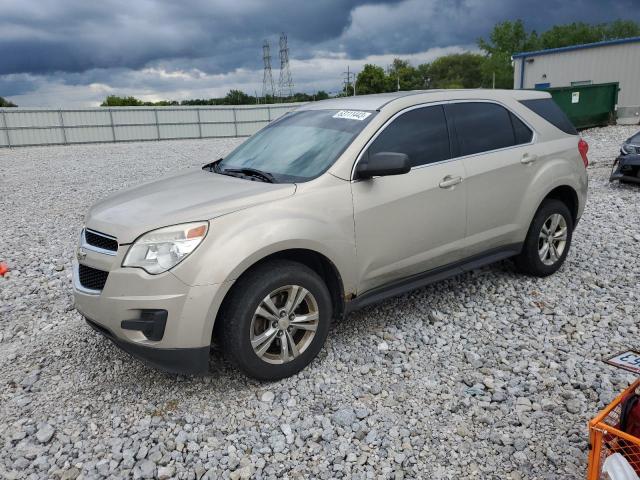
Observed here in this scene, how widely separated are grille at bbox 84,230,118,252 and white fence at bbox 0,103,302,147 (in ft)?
86.4

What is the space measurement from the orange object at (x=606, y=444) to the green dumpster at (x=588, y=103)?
62.6 ft

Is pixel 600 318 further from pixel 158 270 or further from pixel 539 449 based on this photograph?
pixel 158 270

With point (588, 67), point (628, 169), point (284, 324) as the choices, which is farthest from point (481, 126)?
point (588, 67)

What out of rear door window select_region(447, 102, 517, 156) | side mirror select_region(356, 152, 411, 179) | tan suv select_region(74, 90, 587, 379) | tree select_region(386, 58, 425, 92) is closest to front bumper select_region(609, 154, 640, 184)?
tan suv select_region(74, 90, 587, 379)

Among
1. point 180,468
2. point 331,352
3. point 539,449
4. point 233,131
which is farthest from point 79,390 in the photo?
point 233,131

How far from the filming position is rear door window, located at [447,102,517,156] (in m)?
4.31

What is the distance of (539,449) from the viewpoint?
2.79 meters

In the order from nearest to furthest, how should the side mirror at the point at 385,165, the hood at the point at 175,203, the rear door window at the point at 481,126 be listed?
1. the hood at the point at 175,203
2. the side mirror at the point at 385,165
3. the rear door window at the point at 481,126

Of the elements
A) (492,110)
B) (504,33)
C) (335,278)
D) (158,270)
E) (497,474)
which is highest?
(504,33)

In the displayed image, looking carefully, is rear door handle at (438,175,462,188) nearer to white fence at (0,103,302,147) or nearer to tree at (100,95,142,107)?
white fence at (0,103,302,147)

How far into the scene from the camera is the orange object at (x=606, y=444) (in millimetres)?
2148

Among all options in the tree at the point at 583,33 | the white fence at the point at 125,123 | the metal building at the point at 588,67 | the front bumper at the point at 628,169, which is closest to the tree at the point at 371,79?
the tree at the point at 583,33

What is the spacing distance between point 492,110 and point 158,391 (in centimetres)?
357

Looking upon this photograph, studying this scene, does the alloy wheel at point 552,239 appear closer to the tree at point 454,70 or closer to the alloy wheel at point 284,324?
the alloy wheel at point 284,324
